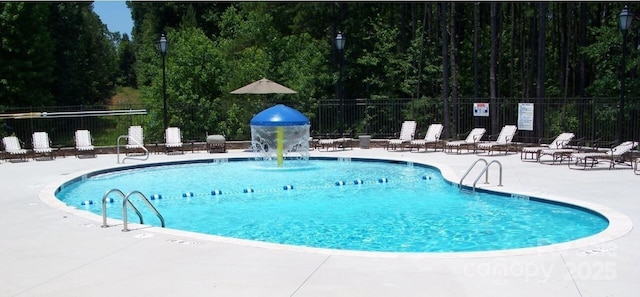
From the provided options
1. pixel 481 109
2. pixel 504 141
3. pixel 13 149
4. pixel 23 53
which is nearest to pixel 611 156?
pixel 504 141

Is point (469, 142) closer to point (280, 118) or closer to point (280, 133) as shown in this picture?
point (280, 133)

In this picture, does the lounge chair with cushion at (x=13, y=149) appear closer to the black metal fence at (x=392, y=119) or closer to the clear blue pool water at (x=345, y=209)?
the black metal fence at (x=392, y=119)

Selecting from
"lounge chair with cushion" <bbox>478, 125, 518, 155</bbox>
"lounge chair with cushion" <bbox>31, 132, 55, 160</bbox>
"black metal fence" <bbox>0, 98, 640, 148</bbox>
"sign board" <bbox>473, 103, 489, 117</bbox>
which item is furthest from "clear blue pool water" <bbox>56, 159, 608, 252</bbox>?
"black metal fence" <bbox>0, 98, 640, 148</bbox>

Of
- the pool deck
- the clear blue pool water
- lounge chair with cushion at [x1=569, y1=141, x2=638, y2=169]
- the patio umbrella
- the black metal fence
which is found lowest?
the clear blue pool water

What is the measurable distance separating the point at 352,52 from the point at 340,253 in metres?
22.3

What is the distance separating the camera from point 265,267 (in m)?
6.10

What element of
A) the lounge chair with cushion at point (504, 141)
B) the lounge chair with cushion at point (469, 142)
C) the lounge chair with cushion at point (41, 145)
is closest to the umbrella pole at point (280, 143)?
the lounge chair with cushion at point (469, 142)

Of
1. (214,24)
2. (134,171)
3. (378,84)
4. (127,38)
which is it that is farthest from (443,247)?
(127,38)

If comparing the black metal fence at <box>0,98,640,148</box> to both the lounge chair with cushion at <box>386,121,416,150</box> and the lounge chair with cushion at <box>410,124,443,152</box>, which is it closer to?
the lounge chair with cushion at <box>410,124,443,152</box>

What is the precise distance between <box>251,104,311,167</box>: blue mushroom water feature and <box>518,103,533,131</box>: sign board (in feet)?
25.1

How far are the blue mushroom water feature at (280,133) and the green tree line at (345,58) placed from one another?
17.9ft

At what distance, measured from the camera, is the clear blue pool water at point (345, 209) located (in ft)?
29.6

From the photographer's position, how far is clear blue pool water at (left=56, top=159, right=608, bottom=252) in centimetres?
902

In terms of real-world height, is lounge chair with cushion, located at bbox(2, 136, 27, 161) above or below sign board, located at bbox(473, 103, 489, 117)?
below
